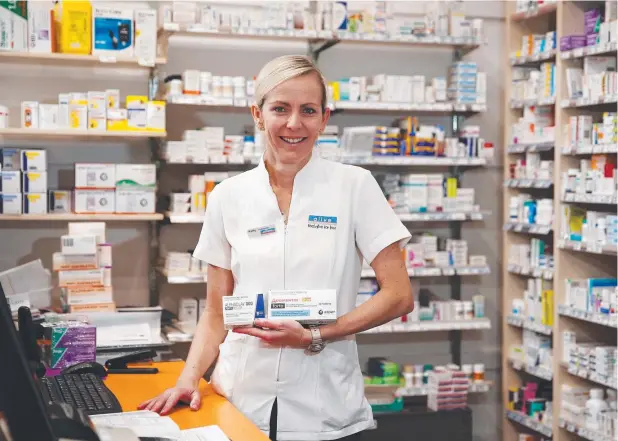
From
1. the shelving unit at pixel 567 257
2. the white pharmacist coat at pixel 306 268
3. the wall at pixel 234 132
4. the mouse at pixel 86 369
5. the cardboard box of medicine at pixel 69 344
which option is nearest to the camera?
the white pharmacist coat at pixel 306 268

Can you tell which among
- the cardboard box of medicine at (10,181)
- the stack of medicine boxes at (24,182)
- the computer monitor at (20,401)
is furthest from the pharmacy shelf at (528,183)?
the computer monitor at (20,401)

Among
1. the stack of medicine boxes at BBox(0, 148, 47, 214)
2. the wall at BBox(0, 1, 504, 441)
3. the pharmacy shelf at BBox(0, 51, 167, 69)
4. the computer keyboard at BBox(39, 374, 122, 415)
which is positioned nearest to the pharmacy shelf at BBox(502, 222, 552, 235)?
the wall at BBox(0, 1, 504, 441)

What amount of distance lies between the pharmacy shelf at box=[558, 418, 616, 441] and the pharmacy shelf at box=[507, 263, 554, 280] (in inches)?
36.4

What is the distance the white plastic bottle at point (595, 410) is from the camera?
4.93m

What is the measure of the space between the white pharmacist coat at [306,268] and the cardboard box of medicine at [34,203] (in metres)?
2.79

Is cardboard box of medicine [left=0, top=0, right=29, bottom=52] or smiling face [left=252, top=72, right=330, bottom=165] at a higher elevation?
cardboard box of medicine [left=0, top=0, right=29, bottom=52]

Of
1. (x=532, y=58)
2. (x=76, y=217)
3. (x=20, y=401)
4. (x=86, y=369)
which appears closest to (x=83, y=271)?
(x=76, y=217)

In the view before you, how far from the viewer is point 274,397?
2381 mm

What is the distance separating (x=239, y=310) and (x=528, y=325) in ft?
12.6

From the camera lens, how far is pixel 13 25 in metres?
4.86

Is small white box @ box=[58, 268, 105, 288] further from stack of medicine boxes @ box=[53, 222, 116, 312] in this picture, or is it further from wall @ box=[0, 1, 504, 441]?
wall @ box=[0, 1, 504, 441]

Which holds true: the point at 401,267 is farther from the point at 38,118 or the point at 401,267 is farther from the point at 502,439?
the point at 502,439

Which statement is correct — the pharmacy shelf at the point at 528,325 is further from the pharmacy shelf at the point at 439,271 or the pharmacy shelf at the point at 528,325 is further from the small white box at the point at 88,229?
the small white box at the point at 88,229

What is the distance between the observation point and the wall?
5.43 metres
